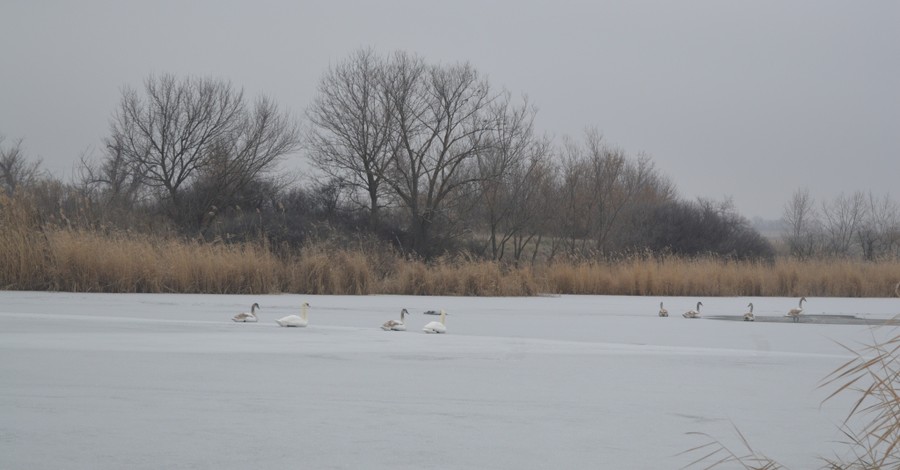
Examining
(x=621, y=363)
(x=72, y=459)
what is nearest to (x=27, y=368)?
(x=72, y=459)

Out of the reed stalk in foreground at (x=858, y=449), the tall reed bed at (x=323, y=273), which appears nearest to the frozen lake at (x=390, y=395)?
the reed stalk in foreground at (x=858, y=449)

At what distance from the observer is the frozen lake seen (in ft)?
10.9

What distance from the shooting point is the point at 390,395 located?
14.6ft

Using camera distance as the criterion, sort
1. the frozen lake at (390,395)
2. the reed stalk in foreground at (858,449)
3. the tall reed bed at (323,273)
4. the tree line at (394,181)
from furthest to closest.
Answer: the tree line at (394,181), the tall reed bed at (323,273), the frozen lake at (390,395), the reed stalk in foreground at (858,449)

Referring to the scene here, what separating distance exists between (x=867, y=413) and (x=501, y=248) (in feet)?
89.7

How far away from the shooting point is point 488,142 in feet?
100

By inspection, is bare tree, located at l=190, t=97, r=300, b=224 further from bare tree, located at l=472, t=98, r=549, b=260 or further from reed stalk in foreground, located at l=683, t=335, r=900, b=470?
reed stalk in foreground, located at l=683, t=335, r=900, b=470

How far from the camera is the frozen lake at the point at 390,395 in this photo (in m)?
3.32

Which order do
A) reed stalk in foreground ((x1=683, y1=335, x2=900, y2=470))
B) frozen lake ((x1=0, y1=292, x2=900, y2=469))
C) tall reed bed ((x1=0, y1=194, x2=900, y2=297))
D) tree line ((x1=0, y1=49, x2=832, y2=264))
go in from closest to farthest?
reed stalk in foreground ((x1=683, y1=335, x2=900, y2=470)) < frozen lake ((x1=0, y1=292, x2=900, y2=469)) < tall reed bed ((x1=0, y1=194, x2=900, y2=297)) < tree line ((x1=0, y1=49, x2=832, y2=264))

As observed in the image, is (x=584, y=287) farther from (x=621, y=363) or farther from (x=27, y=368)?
(x=27, y=368)

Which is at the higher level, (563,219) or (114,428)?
(563,219)

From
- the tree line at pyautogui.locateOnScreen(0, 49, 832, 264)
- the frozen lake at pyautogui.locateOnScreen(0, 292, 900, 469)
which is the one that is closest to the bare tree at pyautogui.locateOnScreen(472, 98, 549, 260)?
the tree line at pyautogui.locateOnScreen(0, 49, 832, 264)

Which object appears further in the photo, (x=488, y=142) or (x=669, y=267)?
(x=488, y=142)

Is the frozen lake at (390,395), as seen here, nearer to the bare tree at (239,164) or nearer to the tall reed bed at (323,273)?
the tall reed bed at (323,273)
